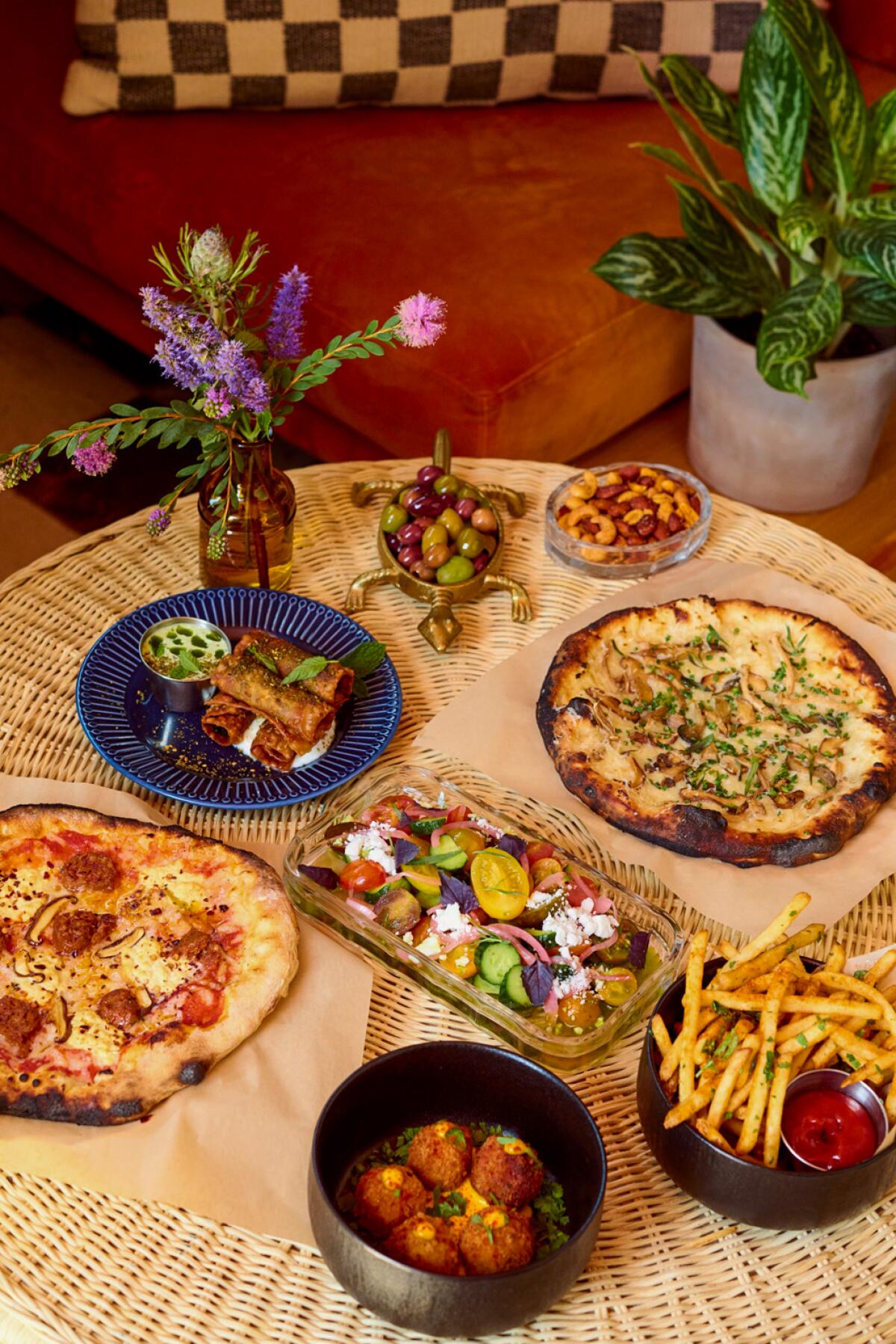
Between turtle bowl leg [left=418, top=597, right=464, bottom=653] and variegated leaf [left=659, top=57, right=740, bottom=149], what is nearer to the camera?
turtle bowl leg [left=418, top=597, right=464, bottom=653]

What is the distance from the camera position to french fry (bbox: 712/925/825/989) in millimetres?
1595

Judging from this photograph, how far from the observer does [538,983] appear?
5.58 ft

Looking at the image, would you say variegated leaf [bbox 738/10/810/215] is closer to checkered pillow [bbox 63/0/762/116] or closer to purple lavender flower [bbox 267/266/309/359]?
checkered pillow [bbox 63/0/762/116]

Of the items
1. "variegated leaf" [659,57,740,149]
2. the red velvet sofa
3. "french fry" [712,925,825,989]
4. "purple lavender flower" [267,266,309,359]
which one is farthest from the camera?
the red velvet sofa

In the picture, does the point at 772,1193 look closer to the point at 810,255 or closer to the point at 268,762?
the point at 268,762

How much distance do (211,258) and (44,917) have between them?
0.92m

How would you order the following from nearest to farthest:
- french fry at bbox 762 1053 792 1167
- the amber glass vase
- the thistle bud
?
french fry at bbox 762 1053 792 1167, the thistle bud, the amber glass vase

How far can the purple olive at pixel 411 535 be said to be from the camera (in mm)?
2457

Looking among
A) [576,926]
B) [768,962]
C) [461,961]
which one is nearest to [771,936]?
[768,962]

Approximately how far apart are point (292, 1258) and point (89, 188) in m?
3.04

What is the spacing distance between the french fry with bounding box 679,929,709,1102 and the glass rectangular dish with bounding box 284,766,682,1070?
0.15 meters

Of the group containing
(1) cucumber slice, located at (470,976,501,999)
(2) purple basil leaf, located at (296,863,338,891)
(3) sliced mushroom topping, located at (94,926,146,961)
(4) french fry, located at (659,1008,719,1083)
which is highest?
(4) french fry, located at (659,1008,719,1083)

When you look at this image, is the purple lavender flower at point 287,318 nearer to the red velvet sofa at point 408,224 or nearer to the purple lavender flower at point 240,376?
the purple lavender flower at point 240,376

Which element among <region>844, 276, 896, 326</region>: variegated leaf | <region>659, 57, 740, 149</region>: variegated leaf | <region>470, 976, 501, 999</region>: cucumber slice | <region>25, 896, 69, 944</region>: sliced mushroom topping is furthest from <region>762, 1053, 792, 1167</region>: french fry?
<region>659, 57, 740, 149</region>: variegated leaf
